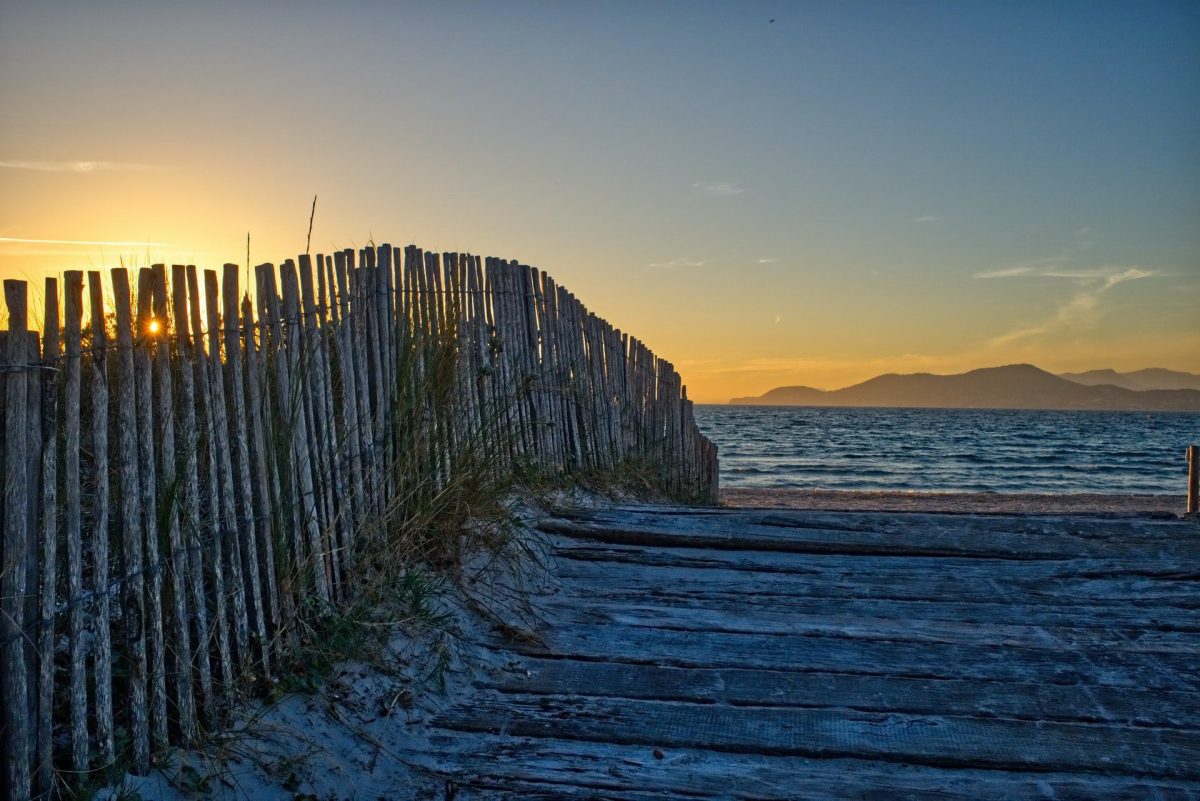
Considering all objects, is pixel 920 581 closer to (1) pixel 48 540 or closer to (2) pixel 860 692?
(2) pixel 860 692

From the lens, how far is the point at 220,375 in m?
2.87

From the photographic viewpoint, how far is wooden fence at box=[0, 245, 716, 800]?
2.22m

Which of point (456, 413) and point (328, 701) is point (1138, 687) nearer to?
point (328, 701)

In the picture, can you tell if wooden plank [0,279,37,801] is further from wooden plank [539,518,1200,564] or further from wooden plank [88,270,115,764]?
wooden plank [539,518,1200,564]

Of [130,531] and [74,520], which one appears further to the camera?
[130,531]

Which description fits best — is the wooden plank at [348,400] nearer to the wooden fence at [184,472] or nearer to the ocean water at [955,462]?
the wooden fence at [184,472]

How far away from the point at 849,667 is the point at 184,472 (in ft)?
7.79

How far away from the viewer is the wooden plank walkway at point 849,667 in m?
2.71

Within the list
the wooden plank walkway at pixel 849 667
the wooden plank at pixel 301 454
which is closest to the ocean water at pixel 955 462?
the wooden plank walkway at pixel 849 667

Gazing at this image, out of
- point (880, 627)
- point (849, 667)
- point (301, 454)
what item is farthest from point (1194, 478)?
point (301, 454)

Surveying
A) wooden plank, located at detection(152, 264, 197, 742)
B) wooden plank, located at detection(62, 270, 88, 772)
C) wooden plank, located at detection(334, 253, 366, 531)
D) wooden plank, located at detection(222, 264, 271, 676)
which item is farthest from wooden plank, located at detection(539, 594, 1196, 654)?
wooden plank, located at detection(62, 270, 88, 772)

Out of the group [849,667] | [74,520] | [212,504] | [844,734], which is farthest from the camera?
[849,667]

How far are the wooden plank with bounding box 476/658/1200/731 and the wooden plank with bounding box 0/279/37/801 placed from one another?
1.51m

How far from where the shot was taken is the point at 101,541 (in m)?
2.38
